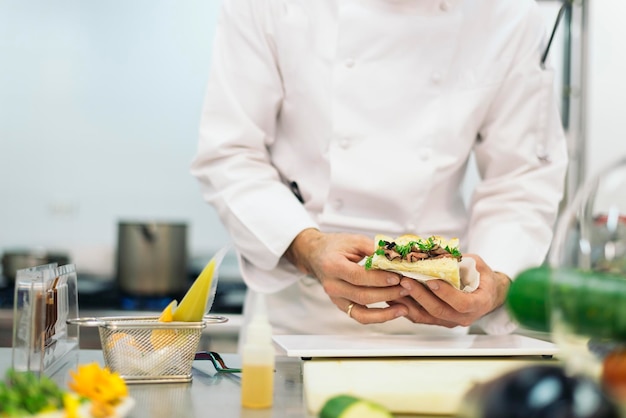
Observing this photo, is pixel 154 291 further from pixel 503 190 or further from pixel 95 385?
pixel 95 385

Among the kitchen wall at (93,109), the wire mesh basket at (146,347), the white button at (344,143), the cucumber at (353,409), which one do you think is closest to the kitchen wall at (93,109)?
the kitchen wall at (93,109)

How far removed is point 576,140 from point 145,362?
7.72ft

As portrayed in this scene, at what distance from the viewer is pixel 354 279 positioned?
1329 mm

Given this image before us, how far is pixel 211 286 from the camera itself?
1.11m

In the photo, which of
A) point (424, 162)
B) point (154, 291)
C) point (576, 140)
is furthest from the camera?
point (576, 140)

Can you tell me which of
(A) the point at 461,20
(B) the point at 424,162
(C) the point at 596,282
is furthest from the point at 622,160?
(A) the point at 461,20

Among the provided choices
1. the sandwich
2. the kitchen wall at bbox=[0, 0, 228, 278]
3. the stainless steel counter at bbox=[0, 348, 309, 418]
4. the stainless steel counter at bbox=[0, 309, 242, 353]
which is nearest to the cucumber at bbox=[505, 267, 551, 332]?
the stainless steel counter at bbox=[0, 348, 309, 418]

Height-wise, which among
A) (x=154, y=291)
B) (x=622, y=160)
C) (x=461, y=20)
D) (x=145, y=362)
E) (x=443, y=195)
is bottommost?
(x=154, y=291)

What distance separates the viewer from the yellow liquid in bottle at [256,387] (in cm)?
91

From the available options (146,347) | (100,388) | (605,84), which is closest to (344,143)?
(146,347)

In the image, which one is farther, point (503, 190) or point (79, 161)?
point (79, 161)

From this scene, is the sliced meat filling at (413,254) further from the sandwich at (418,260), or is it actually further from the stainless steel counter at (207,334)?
the stainless steel counter at (207,334)

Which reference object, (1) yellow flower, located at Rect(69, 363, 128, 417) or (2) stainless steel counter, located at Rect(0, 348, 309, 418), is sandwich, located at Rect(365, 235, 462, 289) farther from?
(1) yellow flower, located at Rect(69, 363, 128, 417)

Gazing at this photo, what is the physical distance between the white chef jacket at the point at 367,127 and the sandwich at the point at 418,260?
0.94 ft
